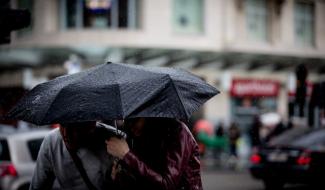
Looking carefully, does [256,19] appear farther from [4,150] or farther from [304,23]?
[4,150]

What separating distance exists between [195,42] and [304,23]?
6896 millimetres

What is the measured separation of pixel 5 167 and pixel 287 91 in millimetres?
21346

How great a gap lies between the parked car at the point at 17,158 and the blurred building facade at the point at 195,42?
14.0 m

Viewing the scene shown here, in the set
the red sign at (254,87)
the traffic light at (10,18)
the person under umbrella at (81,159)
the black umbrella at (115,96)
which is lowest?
the red sign at (254,87)

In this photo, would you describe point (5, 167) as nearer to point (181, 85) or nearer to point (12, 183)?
point (12, 183)

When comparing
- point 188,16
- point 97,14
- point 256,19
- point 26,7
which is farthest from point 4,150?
point 256,19

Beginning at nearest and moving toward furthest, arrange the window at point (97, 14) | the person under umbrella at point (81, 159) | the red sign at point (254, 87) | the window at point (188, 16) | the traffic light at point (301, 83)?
the person under umbrella at point (81, 159) → the traffic light at point (301, 83) → the window at point (97, 14) → the window at point (188, 16) → the red sign at point (254, 87)

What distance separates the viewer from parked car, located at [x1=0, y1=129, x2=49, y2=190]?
9.40 meters

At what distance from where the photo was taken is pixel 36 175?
4.09 metres

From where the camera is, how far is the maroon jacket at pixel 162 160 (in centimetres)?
361

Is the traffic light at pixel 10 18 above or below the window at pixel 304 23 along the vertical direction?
above

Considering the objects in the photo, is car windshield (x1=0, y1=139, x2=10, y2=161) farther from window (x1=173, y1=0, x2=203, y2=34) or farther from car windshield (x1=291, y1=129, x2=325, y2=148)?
window (x1=173, y1=0, x2=203, y2=34)

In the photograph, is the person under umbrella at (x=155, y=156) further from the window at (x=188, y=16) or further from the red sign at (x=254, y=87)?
the red sign at (x=254, y=87)

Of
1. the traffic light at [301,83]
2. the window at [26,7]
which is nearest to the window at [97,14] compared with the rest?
the window at [26,7]
